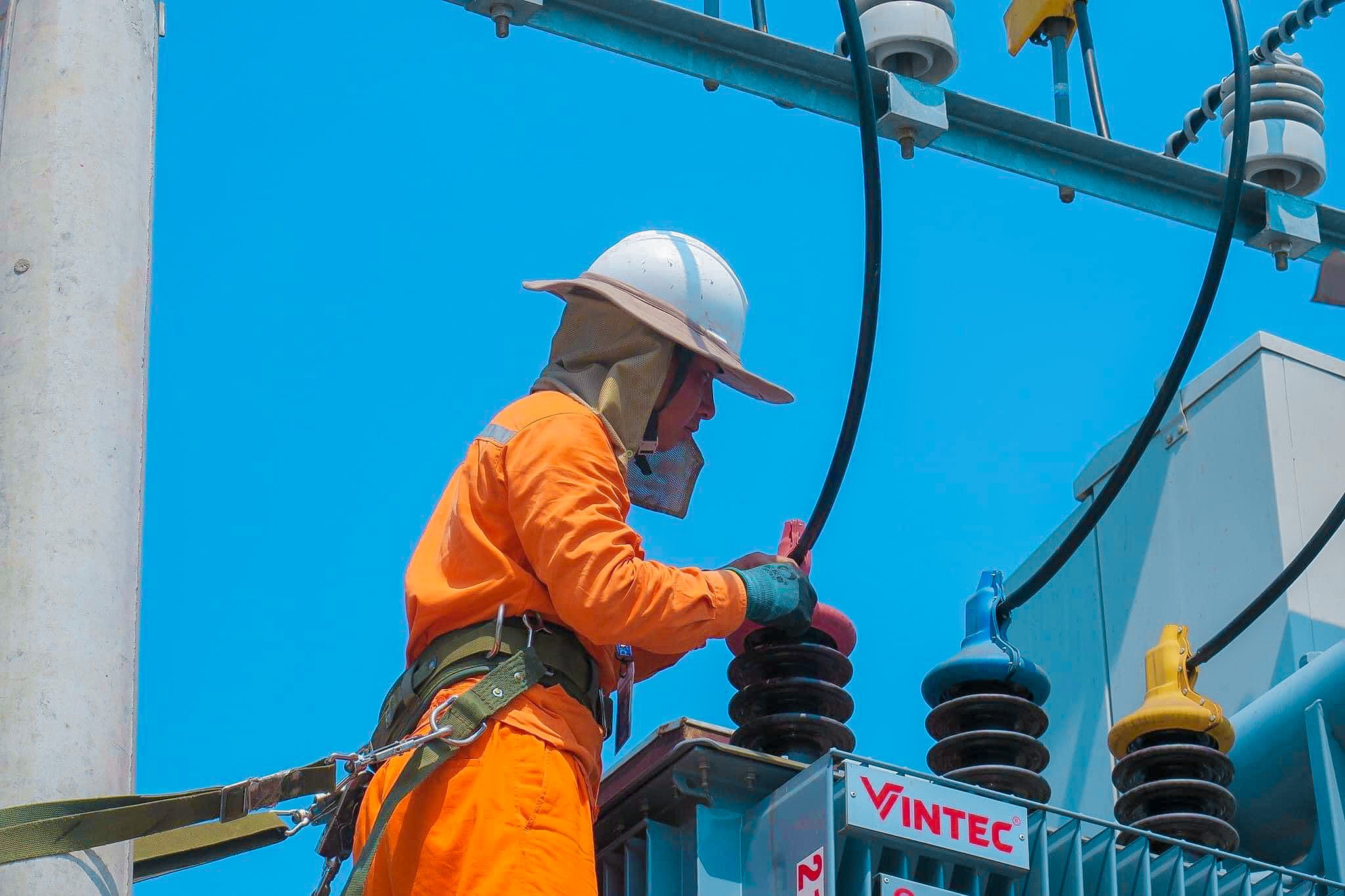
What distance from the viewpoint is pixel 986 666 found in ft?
20.8

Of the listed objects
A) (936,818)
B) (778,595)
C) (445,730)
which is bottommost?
(445,730)

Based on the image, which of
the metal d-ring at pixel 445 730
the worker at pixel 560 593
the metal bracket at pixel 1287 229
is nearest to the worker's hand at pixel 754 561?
the worker at pixel 560 593

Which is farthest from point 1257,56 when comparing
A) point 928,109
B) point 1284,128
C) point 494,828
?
point 494,828

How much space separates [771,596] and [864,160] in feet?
5.18

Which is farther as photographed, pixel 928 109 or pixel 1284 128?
pixel 1284 128

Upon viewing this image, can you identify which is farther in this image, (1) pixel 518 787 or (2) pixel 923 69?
(2) pixel 923 69

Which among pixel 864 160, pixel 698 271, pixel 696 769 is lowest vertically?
pixel 696 769

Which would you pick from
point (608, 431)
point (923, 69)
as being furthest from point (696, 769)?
point (923, 69)

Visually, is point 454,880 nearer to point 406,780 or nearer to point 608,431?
point 406,780

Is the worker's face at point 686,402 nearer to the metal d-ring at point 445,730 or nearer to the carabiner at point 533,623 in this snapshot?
the carabiner at point 533,623

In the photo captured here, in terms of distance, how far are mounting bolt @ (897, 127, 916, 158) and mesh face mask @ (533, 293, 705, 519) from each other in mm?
1826

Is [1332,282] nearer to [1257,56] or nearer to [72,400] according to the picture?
[1257,56]

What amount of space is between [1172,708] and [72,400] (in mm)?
4106

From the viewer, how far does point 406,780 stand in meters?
4.64
